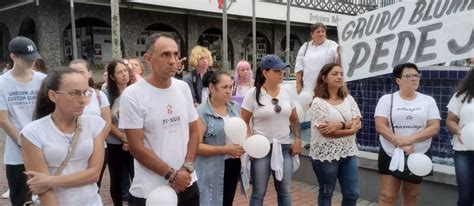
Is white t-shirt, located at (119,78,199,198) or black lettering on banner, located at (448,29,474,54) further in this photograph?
black lettering on banner, located at (448,29,474,54)

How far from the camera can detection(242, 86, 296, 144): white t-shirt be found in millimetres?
3672

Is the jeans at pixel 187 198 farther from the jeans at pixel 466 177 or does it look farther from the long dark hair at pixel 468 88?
the long dark hair at pixel 468 88

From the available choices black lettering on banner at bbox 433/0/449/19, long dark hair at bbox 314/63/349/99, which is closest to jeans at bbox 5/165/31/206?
long dark hair at bbox 314/63/349/99

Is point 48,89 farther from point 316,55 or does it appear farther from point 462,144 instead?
point 316,55

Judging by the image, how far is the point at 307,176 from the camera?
226 inches

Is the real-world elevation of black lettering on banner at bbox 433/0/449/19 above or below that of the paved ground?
above

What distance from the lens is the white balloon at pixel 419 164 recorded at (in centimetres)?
335

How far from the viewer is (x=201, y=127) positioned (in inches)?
132

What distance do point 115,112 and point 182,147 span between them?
1.90m

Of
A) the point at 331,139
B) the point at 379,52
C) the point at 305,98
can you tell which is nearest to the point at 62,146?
the point at 331,139

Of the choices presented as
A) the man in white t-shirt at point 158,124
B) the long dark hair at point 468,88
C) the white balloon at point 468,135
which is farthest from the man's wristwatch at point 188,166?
the long dark hair at point 468,88

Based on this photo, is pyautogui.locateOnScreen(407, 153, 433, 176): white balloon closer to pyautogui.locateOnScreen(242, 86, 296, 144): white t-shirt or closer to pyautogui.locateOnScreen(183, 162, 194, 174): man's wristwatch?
pyautogui.locateOnScreen(242, 86, 296, 144): white t-shirt

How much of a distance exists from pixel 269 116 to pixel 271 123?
71 millimetres

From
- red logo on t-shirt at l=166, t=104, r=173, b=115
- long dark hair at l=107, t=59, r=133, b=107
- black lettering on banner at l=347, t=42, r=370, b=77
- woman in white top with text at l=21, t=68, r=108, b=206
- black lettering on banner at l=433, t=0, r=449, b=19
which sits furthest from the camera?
black lettering on banner at l=347, t=42, r=370, b=77
